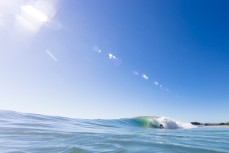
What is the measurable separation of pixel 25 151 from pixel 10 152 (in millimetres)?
367

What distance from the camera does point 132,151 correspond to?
6719 millimetres

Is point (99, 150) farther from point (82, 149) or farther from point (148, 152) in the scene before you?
point (148, 152)

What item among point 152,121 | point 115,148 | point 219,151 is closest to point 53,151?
point 115,148

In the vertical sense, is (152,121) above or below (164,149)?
above

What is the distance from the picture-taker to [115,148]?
279 inches

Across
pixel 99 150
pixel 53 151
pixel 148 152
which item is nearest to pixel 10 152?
pixel 53 151

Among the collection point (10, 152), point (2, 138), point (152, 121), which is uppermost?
point (152, 121)

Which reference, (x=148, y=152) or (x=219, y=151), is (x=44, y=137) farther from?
(x=219, y=151)

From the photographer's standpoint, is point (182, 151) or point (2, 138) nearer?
point (182, 151)

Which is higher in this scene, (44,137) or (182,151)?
(44,137)

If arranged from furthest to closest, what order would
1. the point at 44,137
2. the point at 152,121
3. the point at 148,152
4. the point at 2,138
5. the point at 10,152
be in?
the point at 152,121 < the point at 44,137 < the point at 2,138 < the point at 148,152 < the point at 10,152

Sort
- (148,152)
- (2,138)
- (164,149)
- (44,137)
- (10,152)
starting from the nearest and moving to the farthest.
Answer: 1. (10,152)
2. (148,152)
3. (164,149)
4. (2,138)
5. (44,137)

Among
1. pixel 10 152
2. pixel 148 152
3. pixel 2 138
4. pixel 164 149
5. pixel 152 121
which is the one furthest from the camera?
pixel 152 121

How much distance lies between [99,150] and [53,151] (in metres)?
1.19
